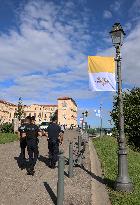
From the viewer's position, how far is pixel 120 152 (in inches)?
363

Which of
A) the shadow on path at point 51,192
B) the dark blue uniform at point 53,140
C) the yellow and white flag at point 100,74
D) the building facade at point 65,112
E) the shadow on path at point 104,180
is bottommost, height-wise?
the shadow on path at point 51,192

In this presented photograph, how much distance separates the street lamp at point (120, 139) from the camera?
353 inches

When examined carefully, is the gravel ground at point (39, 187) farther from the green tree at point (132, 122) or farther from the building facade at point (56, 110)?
the building facade at point (56, 110)

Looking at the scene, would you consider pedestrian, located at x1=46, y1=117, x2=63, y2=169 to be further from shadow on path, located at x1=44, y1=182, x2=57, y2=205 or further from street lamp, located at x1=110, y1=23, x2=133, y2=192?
street lamp, located at x1=110, y1=23, x2=133, y2=192

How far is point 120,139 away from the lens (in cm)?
939

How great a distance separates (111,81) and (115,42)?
1110 mm

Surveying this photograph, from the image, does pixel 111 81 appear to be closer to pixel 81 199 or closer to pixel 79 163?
pixel 81 199

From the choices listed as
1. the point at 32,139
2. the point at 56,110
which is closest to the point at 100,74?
the point at 32,139

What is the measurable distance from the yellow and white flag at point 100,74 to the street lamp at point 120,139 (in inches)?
9.3

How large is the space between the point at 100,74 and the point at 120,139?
1924 millimetres

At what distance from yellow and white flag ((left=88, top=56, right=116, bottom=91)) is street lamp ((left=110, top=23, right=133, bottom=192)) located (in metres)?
0.24

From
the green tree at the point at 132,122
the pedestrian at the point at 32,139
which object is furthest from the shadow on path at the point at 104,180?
the green tree at the point at 132,122

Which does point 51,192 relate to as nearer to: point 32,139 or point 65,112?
point 32,139

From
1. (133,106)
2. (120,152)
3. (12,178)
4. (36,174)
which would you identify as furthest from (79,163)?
(133,106)
